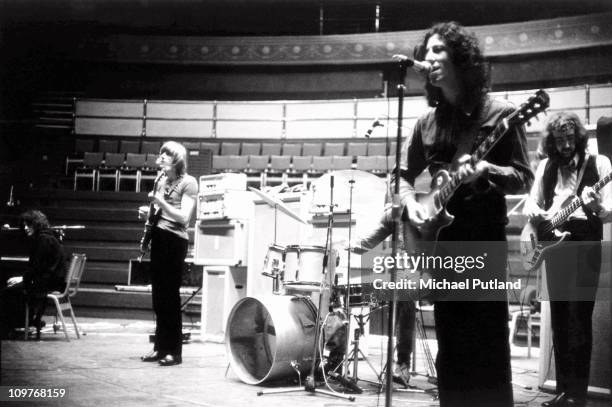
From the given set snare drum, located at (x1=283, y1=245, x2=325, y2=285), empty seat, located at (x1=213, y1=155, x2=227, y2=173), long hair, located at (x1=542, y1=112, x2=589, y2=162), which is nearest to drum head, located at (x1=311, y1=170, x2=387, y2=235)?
snare drum, located at (x1=283, y1=245, x2=325, y2=285)

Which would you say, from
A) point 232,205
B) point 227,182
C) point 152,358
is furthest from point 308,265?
point 227,182

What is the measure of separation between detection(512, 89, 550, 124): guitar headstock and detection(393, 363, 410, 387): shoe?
2.47 meters

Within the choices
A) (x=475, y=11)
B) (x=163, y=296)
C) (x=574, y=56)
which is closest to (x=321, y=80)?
(x=475, y=11)

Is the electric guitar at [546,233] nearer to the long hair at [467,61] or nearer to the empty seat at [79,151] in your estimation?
the long hair at [467,61]

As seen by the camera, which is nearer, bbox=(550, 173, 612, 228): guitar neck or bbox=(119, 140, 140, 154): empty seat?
bbox=(550, 173, 612, 228): guitar neck

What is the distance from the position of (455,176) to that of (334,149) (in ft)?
33.0

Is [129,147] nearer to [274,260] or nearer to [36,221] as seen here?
[36,221]

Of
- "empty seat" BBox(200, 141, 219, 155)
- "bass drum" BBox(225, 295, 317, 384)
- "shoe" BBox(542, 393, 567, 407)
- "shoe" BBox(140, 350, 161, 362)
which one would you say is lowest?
"shoe" BBox(140, 350, 161, 362)

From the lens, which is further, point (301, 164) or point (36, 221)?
point (301, 164)

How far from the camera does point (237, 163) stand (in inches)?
451

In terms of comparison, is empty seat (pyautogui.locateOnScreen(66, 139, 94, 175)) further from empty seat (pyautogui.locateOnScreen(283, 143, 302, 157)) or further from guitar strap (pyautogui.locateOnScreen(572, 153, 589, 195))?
guitar strap (pyautogui.locateOnScreen(572, 153, 589, 195))

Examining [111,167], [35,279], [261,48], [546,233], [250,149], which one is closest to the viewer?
[546,233]

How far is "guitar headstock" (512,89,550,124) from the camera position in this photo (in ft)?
5.86

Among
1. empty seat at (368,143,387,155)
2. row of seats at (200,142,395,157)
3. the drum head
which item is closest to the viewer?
the drum head
